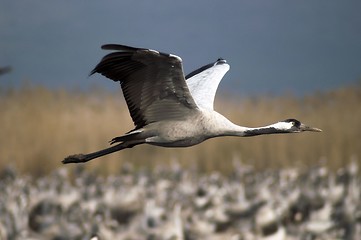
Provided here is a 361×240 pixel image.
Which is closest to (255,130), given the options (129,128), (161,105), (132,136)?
(161,105)

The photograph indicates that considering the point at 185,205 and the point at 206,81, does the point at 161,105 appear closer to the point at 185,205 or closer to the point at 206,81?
the point at 206,81

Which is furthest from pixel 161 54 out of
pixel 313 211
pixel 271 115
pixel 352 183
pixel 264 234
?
pixel 271 115

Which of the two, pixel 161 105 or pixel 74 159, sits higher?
pixel 161 105

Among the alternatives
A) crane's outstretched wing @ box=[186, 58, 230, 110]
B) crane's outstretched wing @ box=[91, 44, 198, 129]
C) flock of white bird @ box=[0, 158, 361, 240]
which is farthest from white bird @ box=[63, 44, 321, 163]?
flock of white bird @ box=[0, 158, 361, 240]

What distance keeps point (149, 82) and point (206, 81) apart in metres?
1.25

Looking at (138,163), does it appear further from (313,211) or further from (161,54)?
(161,54)

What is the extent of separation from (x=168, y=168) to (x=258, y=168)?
135cm

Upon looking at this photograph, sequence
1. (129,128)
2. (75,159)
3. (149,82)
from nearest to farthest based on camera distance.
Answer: (149,82) → (75,159) → (129,128)

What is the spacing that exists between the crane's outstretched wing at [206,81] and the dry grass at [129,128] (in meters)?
5.64

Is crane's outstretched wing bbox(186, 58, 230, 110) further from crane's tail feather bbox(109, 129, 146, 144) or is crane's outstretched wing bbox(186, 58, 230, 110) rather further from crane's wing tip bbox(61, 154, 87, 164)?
crane's wing tip bbox(61, 154, 87, 164)

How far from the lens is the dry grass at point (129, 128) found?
12.8 metres

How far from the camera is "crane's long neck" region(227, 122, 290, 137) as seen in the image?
584 centimetres

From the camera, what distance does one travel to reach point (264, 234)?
9578mm

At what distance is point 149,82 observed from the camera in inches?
220
